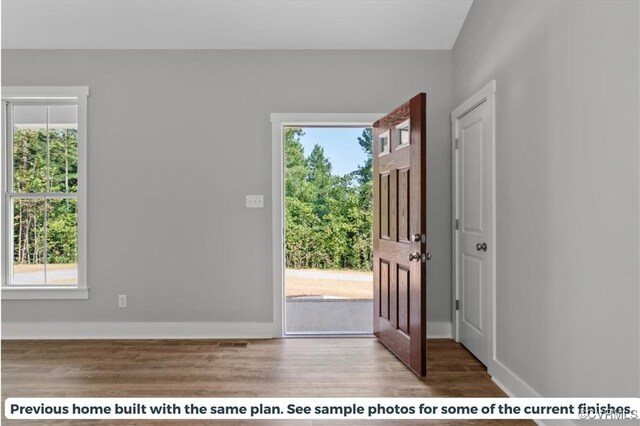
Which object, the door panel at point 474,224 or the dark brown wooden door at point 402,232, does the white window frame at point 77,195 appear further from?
the door panel at point 474,224

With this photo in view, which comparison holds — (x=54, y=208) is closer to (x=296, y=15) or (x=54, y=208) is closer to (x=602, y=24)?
(x=296, y=15)

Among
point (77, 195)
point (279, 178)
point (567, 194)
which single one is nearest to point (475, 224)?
point (567, 194)

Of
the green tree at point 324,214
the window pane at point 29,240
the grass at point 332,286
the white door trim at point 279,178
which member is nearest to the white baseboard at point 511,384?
the white door trim at point 279,178

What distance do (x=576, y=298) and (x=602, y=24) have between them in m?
1.30

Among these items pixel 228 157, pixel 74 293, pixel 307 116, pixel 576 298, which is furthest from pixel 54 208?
pixel 576 298

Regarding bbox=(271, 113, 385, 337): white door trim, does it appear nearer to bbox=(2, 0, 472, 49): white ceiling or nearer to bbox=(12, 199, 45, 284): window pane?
bbox=(2, 0, 472, 49): white ceiling

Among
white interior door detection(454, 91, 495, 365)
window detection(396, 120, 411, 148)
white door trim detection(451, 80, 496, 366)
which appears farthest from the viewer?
window detection(396, 120, 411, 148)

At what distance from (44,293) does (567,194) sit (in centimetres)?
444

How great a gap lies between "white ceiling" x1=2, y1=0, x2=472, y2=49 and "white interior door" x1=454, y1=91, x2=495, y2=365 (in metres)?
0.91

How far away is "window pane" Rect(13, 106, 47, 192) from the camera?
449 cm

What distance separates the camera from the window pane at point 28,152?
14.7ft

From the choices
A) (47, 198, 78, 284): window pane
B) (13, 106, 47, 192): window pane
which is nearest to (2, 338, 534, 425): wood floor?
(47, 198, 78, 284): window pane

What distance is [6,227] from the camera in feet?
14.5
